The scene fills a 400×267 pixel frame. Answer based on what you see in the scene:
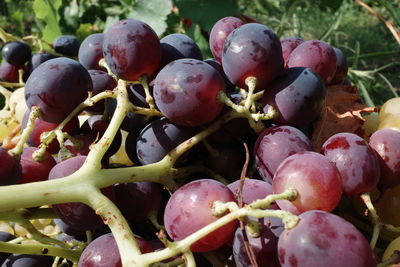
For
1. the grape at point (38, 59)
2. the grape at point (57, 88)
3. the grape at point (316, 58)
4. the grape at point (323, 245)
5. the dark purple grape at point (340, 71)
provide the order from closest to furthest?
the grape at point (323, 245) < the grape at point (57, 88) < the grape at point (316, 58) < the dark purple grape at point (340, 71) < the grape at point (38, 59)

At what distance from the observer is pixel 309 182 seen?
55 cm

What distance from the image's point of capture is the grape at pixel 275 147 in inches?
24.7

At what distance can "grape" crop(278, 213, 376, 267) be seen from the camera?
0.47m

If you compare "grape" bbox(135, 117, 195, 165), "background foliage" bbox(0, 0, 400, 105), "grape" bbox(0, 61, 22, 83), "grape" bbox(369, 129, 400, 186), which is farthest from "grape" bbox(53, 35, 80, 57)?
"grape" bbox(369, 129, 400, 186)

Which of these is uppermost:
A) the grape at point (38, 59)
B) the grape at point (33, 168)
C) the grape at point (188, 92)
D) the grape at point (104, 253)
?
the grape at point (188, 92)

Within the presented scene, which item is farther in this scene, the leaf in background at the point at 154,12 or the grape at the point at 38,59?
the leaf in background at the point at 154,12

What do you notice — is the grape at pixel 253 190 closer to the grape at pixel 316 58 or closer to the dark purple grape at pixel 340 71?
the grape at pixel 316 58

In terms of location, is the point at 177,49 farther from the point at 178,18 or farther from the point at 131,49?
the point at 178,18

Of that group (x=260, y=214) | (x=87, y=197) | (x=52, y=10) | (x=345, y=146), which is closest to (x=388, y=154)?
(x=345, y=146)

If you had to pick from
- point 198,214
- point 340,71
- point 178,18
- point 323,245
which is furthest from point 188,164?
point 178,18

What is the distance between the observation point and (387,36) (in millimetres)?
3805

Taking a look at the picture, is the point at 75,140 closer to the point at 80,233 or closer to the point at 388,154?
the point at 80,233

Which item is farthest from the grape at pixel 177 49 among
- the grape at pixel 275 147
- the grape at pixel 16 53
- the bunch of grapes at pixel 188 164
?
the grape at pixel 16 53

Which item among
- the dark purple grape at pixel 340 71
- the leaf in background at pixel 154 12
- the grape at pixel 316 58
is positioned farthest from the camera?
the leaf in background at pixel 154 12
